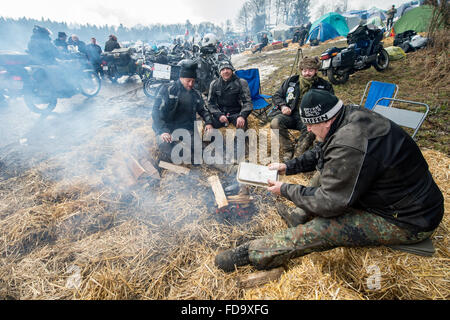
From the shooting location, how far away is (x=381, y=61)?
8141 mm

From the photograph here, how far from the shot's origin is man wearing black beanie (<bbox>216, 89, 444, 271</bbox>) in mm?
1489

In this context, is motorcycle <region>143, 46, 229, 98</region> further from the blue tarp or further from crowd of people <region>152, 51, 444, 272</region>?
crowd of people <region>152, 51, 444, 272</region>

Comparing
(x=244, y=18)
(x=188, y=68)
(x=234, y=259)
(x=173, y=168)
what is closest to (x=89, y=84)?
(x=188, y=68)

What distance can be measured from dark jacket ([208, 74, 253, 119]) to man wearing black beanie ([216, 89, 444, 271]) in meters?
2.81

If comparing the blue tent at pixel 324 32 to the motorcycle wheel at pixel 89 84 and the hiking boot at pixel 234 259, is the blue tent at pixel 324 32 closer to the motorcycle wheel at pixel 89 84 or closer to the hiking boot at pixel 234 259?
the motorcycle wheel at pixel 89 84

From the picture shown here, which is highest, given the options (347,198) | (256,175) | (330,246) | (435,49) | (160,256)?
(435,49)

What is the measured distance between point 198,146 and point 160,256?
2.21 m

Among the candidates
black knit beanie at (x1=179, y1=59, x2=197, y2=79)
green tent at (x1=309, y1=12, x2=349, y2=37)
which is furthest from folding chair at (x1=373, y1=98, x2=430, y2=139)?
green tent at (x1=309, y1=12, x2=349, y2=37)

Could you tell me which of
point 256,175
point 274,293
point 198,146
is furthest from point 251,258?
point 198,146

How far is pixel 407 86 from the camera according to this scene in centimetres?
649

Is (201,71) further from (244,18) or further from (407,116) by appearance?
(244,18)

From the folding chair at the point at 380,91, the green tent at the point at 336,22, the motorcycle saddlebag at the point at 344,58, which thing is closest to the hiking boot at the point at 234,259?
the folding chair at the point at 380,91

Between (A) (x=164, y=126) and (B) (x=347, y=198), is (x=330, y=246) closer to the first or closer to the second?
(B) (x=347, y=198)

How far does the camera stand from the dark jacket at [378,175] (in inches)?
58.1
